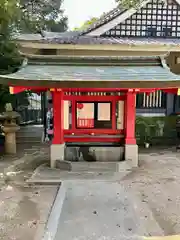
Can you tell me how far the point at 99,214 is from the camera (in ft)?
18.0

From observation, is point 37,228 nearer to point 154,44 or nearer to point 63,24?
point 154,44

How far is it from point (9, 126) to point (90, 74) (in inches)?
168

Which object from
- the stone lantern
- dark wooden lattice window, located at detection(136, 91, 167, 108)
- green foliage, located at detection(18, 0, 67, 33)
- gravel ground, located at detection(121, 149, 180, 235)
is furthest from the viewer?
green foliage, located at detection(18, 0, 67, 33)

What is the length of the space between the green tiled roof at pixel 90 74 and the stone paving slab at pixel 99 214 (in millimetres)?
2888

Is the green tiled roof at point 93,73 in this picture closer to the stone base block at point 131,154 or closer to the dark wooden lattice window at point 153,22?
the stone base block at point 131,154

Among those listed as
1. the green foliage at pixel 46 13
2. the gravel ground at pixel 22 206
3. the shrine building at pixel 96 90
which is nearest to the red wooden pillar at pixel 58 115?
the shrine building at pixel 96 90

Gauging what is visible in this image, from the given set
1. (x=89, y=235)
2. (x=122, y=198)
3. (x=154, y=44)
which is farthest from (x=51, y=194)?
(x=154, y=44)

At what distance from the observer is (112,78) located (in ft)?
26.0

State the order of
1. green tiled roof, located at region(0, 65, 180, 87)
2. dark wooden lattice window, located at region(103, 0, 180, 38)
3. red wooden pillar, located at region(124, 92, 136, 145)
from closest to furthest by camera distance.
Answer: green tiled roof, located at region(0, 65, 180, 87)
red wooden pillar, located at region(124, 92, 136, 145)
dark wooden lattice window, located at region(103, 0, 180, 38)

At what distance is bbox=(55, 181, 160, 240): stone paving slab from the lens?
4727 mm

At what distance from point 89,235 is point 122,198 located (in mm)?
1841

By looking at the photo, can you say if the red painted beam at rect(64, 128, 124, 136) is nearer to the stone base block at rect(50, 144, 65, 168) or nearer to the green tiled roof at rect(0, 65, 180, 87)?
the stone base block at rect(50, 144, 65, 168)

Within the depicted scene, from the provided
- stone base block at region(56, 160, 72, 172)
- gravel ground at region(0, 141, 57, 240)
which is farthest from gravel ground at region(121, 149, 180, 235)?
gravel ground at region(0, 141, 57, 240)

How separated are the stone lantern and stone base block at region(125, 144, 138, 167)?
4611 mm
